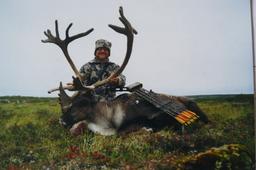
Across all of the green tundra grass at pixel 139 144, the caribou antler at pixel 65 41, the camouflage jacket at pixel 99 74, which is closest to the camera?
the green tundra grass at pixel 139 144

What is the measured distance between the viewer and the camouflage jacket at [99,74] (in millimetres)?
5398

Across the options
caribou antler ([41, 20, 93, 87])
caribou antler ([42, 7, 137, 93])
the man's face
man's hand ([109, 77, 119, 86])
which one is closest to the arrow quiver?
man's hand ([109, 77, 119, 86])

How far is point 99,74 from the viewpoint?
5516mm

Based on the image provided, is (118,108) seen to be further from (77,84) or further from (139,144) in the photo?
(139,144)

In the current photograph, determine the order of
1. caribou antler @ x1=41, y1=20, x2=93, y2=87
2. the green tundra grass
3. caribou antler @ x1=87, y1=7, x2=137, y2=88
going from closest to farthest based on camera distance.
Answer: the green tundra grass → caribou antler @ x1=87, y1=7, x2=137, y2=88 → caribou antler @ x1=41, y1=20, x2=93, y2=87

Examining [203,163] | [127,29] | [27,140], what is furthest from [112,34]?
[203,163]

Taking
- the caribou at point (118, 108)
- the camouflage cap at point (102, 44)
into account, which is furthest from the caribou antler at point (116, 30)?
the camouflage cap at point (102, 44)

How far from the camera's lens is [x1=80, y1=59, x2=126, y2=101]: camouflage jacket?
5398mm

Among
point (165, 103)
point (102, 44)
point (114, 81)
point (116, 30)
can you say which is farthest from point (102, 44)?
point (165, 103)

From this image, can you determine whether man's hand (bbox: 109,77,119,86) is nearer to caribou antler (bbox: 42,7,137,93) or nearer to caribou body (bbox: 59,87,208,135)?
caribou antler (bbox: 42,7,137,93)

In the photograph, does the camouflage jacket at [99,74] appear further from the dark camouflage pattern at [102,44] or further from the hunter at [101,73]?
the dark camouflage pattern at [102,44]

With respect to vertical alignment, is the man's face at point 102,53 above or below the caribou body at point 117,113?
above

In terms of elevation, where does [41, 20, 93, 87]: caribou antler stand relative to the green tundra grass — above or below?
above

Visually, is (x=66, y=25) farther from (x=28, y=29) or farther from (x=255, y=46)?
(x=255, y=46)
